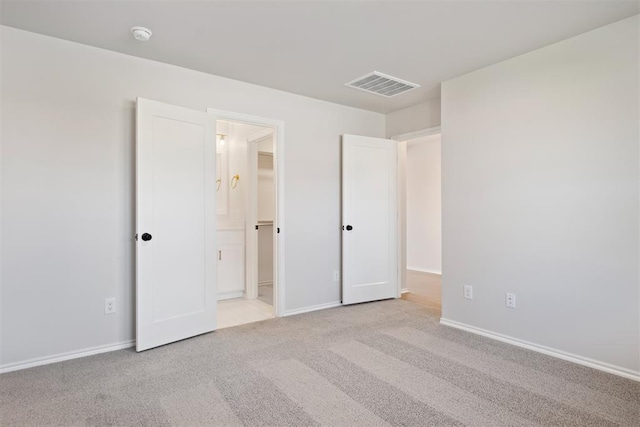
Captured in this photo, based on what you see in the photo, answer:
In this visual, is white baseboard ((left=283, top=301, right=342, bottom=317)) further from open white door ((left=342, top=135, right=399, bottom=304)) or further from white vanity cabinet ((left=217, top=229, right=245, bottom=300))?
white vanity cabinet ((left=217, top=229, right=245, bottom=300))

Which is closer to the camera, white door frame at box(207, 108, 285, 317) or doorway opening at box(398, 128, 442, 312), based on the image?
white door frame at box(207, 108, 285, 317)

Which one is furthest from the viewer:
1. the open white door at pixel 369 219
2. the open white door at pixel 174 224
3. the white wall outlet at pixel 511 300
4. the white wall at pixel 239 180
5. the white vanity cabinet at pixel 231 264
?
the white wall at pixel 239 180

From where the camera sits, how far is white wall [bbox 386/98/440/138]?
162 inches

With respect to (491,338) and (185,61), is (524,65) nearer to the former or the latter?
(491,338)

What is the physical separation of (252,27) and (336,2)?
640mm

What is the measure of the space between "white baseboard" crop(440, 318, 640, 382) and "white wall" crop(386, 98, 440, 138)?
2185 mm

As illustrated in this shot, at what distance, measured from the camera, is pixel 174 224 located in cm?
302

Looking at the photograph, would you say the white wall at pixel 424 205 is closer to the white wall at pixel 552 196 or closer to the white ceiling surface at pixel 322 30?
the white wall at pixel 552 196

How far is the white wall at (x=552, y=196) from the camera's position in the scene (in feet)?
7.97

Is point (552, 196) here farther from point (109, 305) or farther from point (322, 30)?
point (109, 305)

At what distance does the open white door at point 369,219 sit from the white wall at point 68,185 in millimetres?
1888

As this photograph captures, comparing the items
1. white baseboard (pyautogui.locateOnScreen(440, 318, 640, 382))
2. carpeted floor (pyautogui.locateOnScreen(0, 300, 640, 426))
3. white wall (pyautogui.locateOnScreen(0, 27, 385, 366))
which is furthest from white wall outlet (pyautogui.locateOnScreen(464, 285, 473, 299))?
white wall (pyautogui.locateOnScreen(0, 27, 385, 366))

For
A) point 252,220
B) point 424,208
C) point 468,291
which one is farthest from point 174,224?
point 424,208

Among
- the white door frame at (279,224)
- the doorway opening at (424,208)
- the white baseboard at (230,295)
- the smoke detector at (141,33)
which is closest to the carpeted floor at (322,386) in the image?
the white door frame at (279,224)
